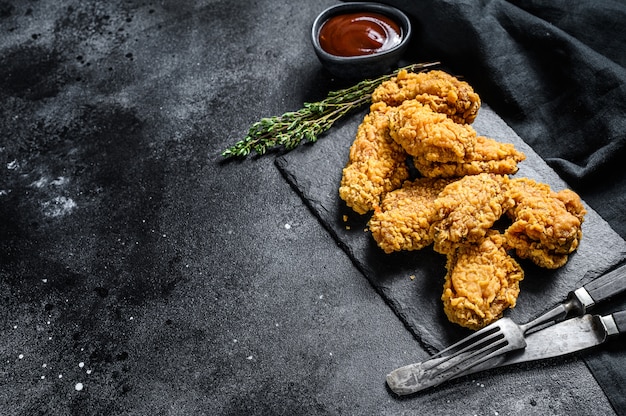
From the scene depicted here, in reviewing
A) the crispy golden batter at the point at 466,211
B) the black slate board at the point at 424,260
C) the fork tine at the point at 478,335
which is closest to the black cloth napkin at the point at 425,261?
the black slate board at the point at 424,260

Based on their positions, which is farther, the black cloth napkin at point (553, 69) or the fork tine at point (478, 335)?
the black cloth napkin at point (553, 69)

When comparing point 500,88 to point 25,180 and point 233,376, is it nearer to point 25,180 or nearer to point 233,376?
point 233,376

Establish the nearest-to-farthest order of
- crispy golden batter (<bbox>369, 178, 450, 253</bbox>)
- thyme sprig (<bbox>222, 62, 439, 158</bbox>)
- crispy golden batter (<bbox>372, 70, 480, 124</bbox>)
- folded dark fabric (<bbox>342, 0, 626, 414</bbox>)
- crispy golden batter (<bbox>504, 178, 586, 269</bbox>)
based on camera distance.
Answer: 1. crispy golden batter (<bbox>504, 178, 586, 269</bbox>)
2. crispy golden batter (<bbox>369, 178, 450, 253</bbox>)
3. crispy golden batter (<bbox>372, 70, 480, 124</bbox>)
4. folded dark fabric (<bbox>342, 0, 626, 414</bbox>)
5. thyme sprig (<bbox>222, 62, 439, 158</bbox>)

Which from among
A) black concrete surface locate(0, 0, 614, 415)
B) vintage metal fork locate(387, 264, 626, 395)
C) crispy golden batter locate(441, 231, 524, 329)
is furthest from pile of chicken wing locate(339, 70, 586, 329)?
black concrete surface locate(0, 0, 614, 415)

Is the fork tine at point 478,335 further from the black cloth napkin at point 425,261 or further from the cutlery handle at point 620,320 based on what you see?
the cutlery handle at point 620,320

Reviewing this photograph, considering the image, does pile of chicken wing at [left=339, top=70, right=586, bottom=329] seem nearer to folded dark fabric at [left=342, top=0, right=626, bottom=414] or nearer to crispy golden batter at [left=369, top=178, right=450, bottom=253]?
crispy golden batter at [left=369, top=178, right=450, bottom=253]

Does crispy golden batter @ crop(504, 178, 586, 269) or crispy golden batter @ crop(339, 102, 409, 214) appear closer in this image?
crispy golden batter @ crop(504, 178, 586, 269)

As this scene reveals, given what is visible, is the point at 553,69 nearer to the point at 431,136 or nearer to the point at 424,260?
the point at 431,136
